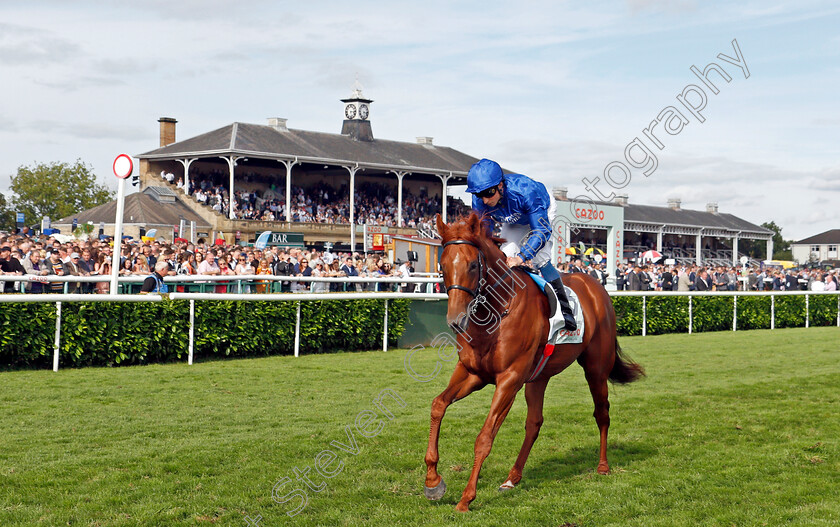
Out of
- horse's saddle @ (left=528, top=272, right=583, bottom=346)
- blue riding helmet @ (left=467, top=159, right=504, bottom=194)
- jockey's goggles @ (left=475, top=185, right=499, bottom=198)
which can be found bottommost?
horse's saddle @ (left=528, top=272, right=583, bottom=346)

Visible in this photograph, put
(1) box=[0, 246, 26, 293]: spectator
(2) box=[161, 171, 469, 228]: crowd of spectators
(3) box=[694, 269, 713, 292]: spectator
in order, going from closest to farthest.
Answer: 1. (1) box=[0, 246, 26, 293]: spectator
2. (3) box=[694, 269, 713, 292]: spectator
3. (2) box=[161, 171, 469, 228]: crowd of spectators

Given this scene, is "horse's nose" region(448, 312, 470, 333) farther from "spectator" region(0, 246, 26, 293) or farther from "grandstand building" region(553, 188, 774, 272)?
"grandstand building" region(553, 188, 774, 272)

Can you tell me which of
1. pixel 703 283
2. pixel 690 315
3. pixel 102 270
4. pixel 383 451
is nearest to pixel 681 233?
pixel 703 283

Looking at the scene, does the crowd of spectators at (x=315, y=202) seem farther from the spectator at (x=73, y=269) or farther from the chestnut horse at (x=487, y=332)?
the chestnut horse at (x=487, y=332)

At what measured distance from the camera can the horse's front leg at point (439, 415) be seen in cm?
415

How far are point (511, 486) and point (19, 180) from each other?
49.9 metres

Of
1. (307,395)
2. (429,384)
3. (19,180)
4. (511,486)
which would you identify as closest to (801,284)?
(429,384)

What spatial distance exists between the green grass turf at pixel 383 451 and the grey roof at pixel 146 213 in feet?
77.2

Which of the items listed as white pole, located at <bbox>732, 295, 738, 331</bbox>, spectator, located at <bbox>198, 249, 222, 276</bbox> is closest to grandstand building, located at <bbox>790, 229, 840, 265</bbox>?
white pole, located at <bbox>732, 295, 738, 331</bbox>

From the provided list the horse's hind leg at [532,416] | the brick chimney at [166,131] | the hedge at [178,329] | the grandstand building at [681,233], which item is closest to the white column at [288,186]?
the brick chimney at [166,131]

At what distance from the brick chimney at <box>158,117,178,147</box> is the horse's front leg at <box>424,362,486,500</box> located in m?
39.6

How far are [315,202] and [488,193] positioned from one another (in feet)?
114

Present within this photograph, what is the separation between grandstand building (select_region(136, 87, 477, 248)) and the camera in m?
34.4

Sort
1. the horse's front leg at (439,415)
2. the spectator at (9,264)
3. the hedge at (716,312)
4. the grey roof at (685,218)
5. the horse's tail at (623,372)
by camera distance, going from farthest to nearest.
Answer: the grey roof at (685,218) < the hedge at (716,312) < the spectator at (9,264) < the horse's tail at (623,372) < the horse's front leg at (439,415)
